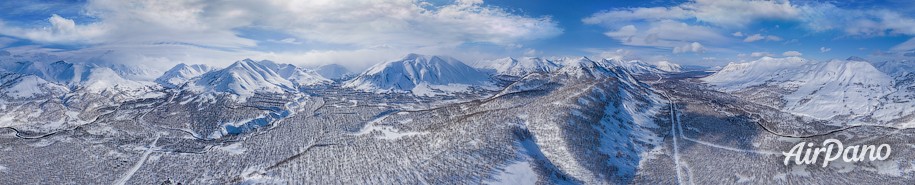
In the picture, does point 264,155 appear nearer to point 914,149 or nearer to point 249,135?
point 249,135
